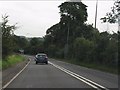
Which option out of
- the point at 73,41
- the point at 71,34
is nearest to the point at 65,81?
the point at 73,41

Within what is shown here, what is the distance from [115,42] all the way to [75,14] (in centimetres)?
5550

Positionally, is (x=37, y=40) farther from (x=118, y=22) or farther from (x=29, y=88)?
(x=29, y=88)

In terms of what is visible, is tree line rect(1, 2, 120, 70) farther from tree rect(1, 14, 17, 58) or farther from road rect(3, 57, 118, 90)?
road rect(3, 57, 118, 90)

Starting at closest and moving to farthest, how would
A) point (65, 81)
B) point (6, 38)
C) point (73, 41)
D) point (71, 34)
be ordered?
point (65, 81) → point (6, 38) → point (73, 41) → point (71, 34)

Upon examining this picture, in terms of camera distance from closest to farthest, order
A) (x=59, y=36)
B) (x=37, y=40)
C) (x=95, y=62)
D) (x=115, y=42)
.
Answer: (x=115, y=42) → (x=95, y=62) → (x=59, y=36) → (x=37, y=40)

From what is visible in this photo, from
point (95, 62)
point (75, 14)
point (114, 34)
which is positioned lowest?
point (95, 62)

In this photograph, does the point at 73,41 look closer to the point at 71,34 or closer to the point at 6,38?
the point at 71,34

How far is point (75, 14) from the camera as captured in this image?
327 ft

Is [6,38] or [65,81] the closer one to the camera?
[65,81]

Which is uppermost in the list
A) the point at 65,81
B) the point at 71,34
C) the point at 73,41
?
the point at 71,34

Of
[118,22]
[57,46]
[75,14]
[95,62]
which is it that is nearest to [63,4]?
[75,14]

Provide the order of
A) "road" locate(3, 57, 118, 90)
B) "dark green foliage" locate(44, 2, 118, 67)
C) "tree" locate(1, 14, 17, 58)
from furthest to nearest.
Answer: "dark green foliage" locate(44, 2, 118, 67) < "tree" locate(1, 14, 17, 58) < "road" locate(3, 57, 118, 90)

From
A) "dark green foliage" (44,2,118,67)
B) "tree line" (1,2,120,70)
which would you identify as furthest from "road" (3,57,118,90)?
"dark green foliage" (44,2,118,67)

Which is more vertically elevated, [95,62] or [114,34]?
[114,34]
